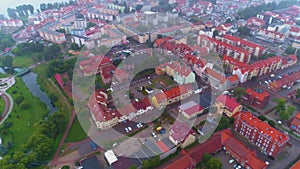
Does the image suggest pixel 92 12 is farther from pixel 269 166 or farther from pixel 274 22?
pixel 269 166

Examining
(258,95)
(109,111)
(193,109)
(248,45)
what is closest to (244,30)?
(248,45)

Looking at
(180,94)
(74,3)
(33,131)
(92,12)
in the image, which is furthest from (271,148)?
(74,3)

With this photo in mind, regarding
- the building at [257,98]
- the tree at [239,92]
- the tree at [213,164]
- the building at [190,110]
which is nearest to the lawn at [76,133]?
the building at [190,110]

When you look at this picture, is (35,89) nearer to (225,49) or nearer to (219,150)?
(219,150)

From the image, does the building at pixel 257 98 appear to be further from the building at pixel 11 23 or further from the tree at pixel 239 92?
the building at pixel 11 23

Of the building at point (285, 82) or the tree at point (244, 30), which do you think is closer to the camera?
the building at point (285, 82)

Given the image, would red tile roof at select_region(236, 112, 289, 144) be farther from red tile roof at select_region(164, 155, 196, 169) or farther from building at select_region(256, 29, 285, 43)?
building at select_region(256, 29, 285, 43)
